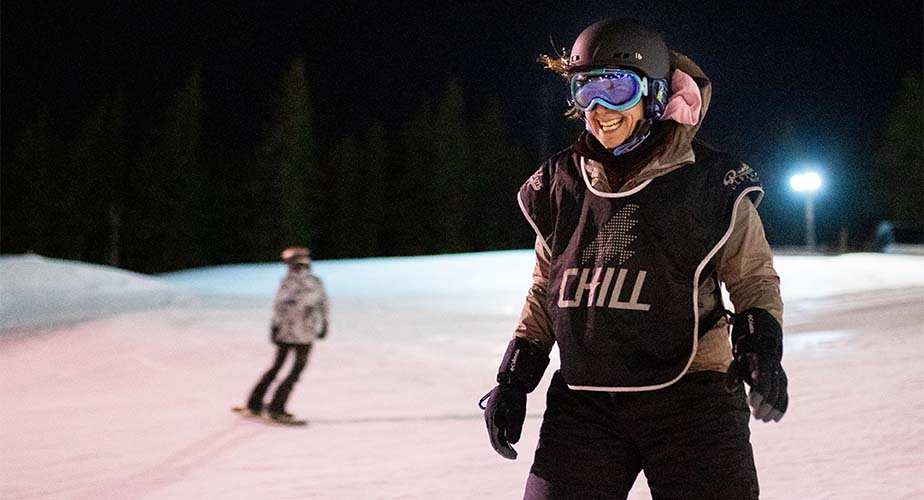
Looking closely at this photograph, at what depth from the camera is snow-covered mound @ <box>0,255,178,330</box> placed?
1680cm

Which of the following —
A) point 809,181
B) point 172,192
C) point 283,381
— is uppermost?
point 172,192

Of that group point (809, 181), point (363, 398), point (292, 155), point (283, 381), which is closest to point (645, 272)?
point (283, 381)

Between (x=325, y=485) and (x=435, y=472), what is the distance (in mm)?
677

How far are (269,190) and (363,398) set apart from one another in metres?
34.3

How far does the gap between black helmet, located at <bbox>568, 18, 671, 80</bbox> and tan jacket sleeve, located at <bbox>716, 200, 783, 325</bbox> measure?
414 millimetres

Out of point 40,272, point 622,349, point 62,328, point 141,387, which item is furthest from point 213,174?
point 622,349

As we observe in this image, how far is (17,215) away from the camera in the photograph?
1810 inches

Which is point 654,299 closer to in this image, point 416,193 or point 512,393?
point 512,393

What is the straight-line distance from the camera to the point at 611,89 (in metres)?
1.99

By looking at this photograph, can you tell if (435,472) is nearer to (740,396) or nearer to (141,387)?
(740,396)

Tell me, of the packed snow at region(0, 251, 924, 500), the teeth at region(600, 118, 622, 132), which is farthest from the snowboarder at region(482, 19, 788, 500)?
the packed snow at region(0, 251, 924, 500)

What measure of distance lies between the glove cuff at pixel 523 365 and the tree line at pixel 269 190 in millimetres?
39644

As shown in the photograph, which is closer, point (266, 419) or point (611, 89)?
point (611, 89)

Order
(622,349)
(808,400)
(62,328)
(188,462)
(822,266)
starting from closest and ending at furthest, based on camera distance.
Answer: (622,349) → (188,462) → (808,400) → (62,328) → (822,266)
